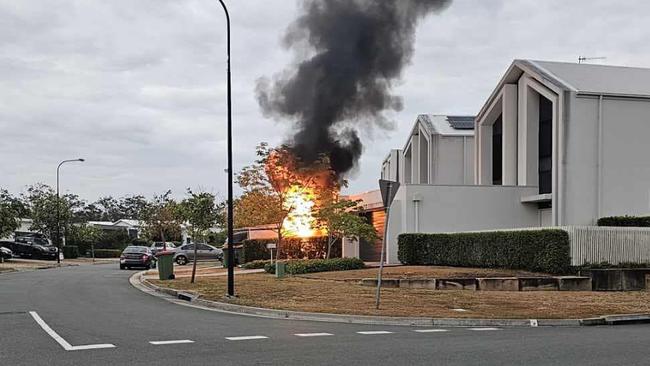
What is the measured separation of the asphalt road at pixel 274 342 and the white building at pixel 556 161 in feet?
54.3

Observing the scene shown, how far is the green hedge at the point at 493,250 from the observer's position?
69.8 feet

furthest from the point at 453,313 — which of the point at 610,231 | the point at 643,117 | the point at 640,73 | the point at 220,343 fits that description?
the point at 640,73

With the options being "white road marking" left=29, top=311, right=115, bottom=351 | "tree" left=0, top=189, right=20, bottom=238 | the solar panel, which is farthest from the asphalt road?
"tree" left=0, top=189, right=20, bottom=238

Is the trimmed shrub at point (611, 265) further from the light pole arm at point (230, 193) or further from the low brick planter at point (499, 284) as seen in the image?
the light pole arm at point (230, 193)

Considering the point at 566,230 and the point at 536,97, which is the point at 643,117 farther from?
the point at 566,230

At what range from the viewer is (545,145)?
32.0m

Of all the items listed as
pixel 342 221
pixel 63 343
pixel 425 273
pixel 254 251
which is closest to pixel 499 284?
pixel 425 273

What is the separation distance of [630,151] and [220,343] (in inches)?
956

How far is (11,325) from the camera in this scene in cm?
1177

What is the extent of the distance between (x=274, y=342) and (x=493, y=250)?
15512mm

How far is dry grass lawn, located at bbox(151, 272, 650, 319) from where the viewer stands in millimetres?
14000

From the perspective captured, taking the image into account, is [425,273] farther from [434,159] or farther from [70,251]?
[70,251]

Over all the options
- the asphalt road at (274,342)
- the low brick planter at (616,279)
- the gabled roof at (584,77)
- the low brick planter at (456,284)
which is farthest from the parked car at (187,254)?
the asphalt road at (274,342)

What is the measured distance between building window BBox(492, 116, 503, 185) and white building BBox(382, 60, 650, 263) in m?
2.58
